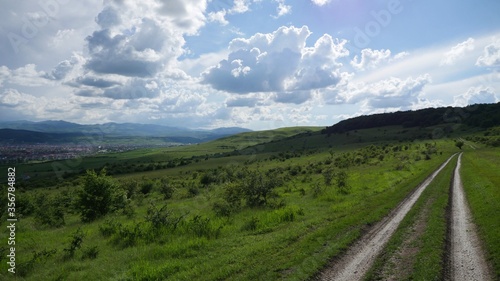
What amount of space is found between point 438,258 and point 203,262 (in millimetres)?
10508

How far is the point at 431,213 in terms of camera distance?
2077 centimetres

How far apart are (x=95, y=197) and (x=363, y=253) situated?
29362mm

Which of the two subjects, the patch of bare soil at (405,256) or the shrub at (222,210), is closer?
the patch of bare soil at (405,256)

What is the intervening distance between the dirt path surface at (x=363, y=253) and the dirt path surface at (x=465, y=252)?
9.73 ft

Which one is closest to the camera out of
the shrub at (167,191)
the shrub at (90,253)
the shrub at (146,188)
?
the shrub at (90,253)

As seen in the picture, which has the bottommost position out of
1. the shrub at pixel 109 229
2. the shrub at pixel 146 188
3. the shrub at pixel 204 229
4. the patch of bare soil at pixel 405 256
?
the shrub at pixel 146 188

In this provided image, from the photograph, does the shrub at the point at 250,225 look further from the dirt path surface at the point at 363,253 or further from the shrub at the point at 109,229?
the shrub at the point at 109,229

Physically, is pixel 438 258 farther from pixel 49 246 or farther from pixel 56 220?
pixel 56 220

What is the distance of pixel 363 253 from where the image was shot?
1381cm

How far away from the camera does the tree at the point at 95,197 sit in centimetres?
3238

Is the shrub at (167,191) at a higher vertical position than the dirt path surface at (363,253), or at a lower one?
lower

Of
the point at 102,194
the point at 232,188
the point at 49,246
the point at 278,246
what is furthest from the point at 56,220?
the point at 278,246

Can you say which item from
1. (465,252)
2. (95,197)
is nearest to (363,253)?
(465,252)

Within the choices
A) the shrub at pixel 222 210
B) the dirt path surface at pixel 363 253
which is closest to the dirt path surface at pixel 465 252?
the dirt path surface at pixel 363 253
